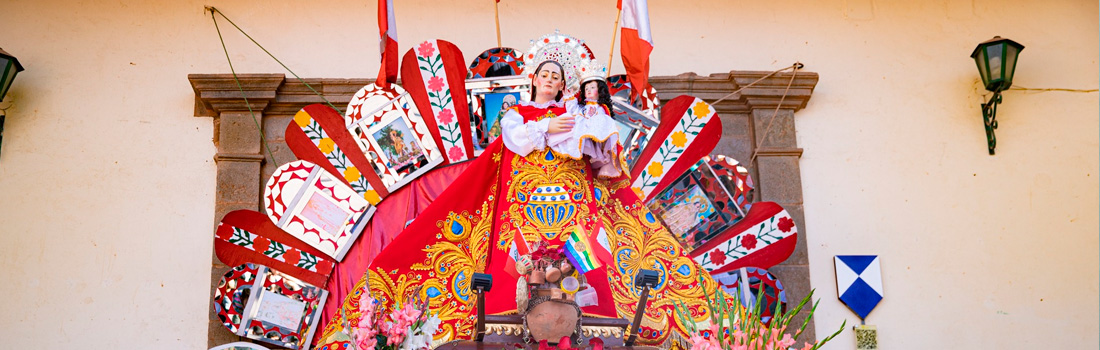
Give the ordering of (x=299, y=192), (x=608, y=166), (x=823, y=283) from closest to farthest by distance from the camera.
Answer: (x=608, y=166), (x=299, y=192), (x=823, y=283)

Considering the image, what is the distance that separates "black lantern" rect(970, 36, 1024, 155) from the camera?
18.4ft

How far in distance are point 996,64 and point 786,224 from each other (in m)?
1.43

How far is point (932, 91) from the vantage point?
582 centimetres

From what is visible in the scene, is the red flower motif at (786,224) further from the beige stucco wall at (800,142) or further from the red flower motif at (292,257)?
the red flower motif at (292,257)

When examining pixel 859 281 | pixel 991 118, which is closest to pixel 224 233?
pixel 859 281

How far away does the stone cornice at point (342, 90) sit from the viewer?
5.42m

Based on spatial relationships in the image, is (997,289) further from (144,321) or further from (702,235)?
(144,321)

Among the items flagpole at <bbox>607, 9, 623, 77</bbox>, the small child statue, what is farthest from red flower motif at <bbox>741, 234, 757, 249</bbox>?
flagpole at <bbox>607, 9, 623, 77</bbox>

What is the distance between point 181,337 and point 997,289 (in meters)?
3.74

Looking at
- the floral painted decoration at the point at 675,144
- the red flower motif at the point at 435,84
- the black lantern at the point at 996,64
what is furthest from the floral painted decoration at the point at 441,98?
the black lantern at the point at 996,64

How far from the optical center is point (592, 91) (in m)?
4.64

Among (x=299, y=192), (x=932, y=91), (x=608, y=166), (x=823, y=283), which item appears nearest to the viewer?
(x=608, y=166)

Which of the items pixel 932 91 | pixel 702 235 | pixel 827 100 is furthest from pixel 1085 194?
pixel 702 235

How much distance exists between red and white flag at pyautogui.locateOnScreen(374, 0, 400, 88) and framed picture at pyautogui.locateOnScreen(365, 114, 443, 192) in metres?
0.17
